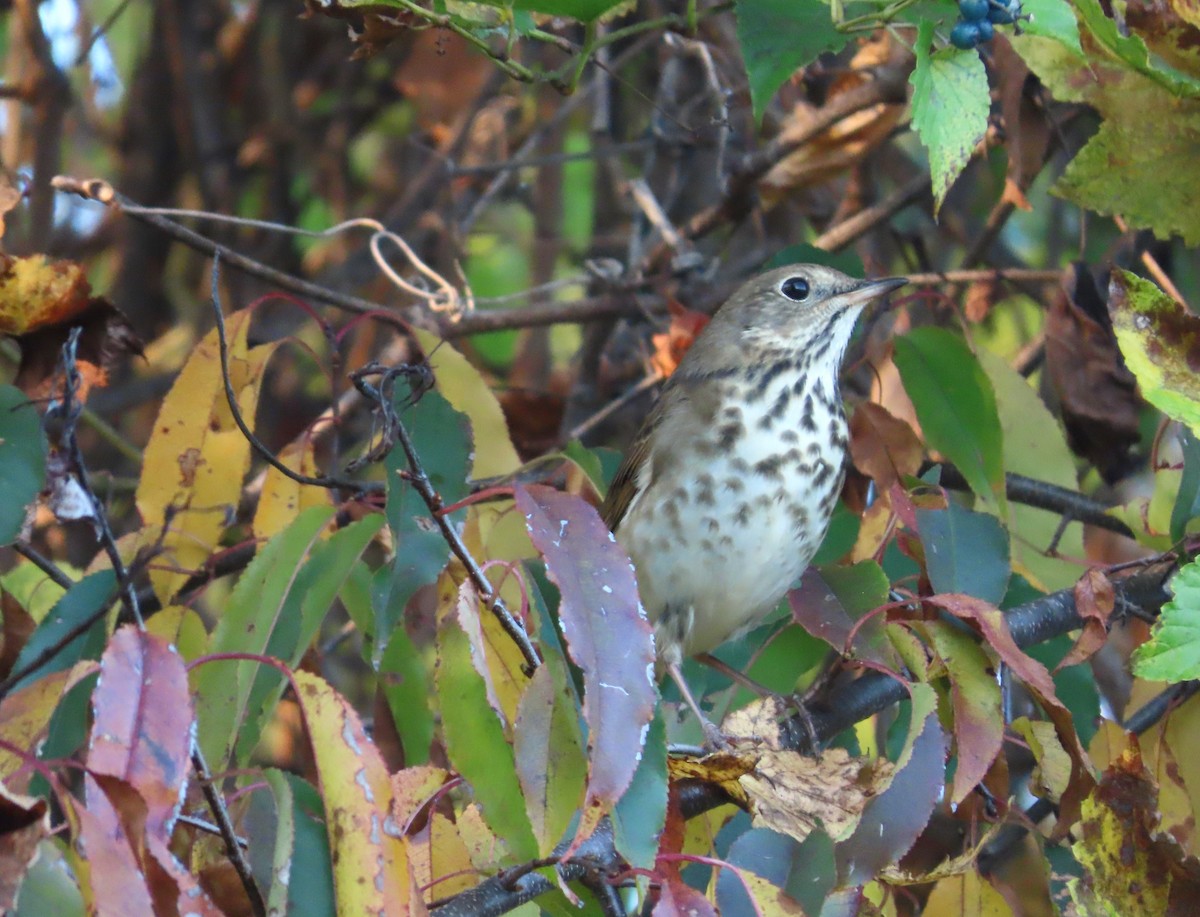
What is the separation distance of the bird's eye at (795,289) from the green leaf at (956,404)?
1.70 feet

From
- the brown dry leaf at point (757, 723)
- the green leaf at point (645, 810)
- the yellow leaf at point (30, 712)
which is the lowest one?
the brown dry leaf at point (757, 723)

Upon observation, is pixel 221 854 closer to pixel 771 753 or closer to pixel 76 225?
pixel 771 753

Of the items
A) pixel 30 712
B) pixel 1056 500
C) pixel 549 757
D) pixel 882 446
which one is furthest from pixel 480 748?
pixel 1056 500

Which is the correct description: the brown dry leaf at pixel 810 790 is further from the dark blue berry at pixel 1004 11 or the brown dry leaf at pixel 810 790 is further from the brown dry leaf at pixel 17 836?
the dark blue berry at pixel 1004 11

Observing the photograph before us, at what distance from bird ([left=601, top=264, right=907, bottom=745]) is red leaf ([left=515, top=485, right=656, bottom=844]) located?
3.58 feet

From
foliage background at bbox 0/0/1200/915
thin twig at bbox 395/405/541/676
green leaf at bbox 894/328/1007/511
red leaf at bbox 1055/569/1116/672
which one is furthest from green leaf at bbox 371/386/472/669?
green leaf at bbox 894/328/1007/511

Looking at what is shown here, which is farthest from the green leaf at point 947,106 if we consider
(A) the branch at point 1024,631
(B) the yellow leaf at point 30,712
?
(B) the yellow leaf at point 30,712

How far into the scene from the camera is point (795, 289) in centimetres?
323

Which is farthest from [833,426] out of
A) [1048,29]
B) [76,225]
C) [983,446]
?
[76,225]

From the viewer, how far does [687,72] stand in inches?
170

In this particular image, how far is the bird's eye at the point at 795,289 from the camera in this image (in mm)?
3225

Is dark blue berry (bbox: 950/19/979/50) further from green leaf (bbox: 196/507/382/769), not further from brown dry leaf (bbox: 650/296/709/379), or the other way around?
brown dry leaf (bbox: 650/296/709/379)

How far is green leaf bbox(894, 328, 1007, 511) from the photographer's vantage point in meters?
2.55

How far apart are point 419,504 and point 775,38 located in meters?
0.87
